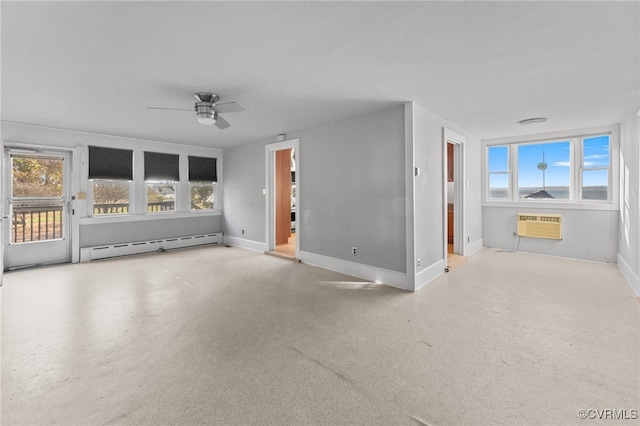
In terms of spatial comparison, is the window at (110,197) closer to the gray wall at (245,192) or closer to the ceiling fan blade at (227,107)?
the gray wall at (245,192)

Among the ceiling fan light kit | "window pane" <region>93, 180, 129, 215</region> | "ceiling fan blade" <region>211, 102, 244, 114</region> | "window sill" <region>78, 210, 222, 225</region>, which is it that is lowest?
"window sill" <region>78, 210, 222, 225</region>

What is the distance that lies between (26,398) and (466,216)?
622cm

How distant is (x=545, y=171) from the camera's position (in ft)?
18.8

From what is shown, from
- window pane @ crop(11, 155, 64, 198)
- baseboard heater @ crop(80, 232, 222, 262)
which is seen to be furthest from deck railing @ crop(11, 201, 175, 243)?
baseboard heater @ crop(80, 232, 222, 262)

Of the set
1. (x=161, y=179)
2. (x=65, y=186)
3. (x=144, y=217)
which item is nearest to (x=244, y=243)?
(x=144, y=217)

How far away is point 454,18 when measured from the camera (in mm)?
1939

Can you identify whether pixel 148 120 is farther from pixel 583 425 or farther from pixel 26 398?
pixel 583 425

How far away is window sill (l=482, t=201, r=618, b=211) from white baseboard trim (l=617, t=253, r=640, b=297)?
2.96 ft

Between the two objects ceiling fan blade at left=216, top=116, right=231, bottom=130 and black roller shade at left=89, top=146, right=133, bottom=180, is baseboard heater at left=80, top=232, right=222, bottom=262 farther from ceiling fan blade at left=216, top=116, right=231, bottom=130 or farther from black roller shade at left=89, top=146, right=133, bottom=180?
ceiling fan blade at left=216, top=116, right=231, bottom=130

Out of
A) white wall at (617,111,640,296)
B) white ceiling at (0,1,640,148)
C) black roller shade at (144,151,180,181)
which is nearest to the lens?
white ceiling at (0,1,640,148)

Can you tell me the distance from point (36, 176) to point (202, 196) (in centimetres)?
304

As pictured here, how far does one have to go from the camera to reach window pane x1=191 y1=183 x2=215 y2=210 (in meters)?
7.11

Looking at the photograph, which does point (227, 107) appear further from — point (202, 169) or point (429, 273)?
point (202, 169)

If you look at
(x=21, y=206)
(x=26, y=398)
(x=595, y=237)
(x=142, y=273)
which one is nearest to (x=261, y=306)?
(x=26, y=398)
